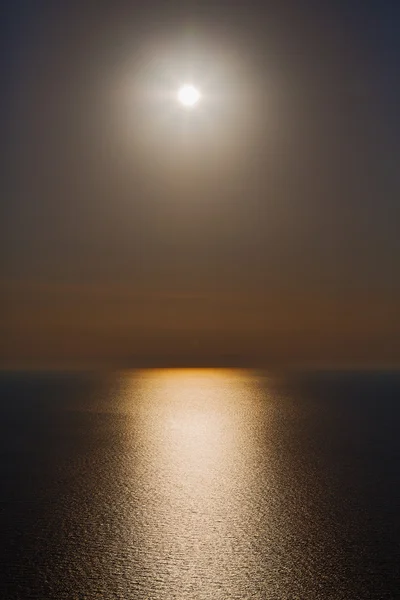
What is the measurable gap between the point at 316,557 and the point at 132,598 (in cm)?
1710

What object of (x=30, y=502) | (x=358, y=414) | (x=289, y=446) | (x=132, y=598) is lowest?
(x=132, y=598)

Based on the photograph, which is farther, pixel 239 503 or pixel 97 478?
pixel 97 478

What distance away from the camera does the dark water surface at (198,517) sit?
4434 centimetres

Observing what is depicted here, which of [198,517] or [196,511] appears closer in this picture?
[198,517]

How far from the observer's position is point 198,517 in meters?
64.7

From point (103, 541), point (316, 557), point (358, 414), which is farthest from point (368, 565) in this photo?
point (358, 414)

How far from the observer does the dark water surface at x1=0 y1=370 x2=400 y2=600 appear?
44.3 m

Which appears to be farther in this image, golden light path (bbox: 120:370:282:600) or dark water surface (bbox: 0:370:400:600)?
golden light path (bbox: 120:370:282:600)

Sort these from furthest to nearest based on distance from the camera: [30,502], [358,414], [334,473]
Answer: [358,414] → [334,473] → [30,502]

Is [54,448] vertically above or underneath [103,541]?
above

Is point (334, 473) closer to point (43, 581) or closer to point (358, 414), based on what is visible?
point (43, 581)

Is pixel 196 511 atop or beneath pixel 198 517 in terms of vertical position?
atop

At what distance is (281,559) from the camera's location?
50156 mm

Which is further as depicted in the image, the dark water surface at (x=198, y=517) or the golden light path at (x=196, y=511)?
the golden light path at (x=196, y=511)
